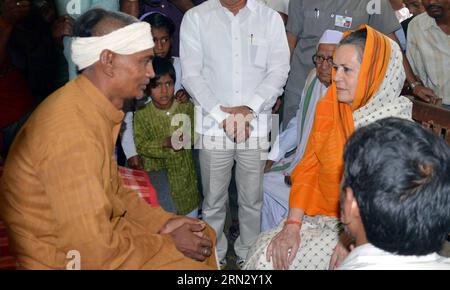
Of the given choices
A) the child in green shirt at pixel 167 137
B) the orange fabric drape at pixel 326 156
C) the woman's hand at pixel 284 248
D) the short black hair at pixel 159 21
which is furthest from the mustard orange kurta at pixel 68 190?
the short black hair at pixel 159 21

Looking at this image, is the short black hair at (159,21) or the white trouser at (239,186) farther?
the short black hair at (159,21)

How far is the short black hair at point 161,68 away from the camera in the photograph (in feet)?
12.8

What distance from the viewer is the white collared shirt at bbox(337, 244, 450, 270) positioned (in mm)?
1562

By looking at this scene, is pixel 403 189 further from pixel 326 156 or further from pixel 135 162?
pixel 135 162

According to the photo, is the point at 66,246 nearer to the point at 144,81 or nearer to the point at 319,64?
the point at 144,81

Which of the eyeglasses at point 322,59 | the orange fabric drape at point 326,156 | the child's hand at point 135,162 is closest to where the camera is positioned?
the orange fabric drape at point 326,156

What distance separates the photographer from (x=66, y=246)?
2066 mm

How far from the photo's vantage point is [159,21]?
4.09 metres

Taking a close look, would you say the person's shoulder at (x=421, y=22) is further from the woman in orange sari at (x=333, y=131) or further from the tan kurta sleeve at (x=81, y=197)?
the tan kurta sleeve at (x=81, y=197)

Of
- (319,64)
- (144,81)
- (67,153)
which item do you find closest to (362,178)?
(67,153)

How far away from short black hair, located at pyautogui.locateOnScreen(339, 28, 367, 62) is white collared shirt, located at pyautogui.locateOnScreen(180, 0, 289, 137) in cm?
116

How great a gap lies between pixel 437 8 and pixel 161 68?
232 centimetres

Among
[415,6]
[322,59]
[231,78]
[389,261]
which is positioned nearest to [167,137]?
[231,78]

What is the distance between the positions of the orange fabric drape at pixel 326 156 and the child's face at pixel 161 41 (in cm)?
168
